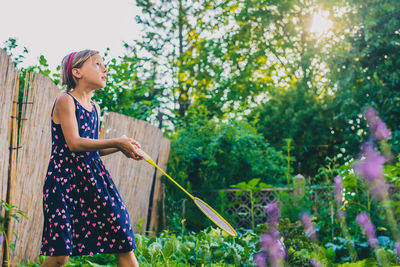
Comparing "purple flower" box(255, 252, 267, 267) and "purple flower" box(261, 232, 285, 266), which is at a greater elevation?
"purple flower" box(261, 232, 285, 266)

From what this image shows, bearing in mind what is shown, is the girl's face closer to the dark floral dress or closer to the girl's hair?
the girl's hair

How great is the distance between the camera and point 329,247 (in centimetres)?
389

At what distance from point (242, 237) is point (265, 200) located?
2.19 m

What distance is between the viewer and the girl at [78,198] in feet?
7.36

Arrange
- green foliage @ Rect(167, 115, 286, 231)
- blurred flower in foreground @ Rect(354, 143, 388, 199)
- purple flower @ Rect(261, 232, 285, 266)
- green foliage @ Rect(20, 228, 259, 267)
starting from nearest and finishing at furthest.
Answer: blurred flower in foreground @ Rect(354, 143, 388, 199)
purple flower @ Rect(261, 232, 285, 266)
green foliage @ Rect(20, 228, 259, 267)
green foliage @ Rect(167, 115, 286, 231)

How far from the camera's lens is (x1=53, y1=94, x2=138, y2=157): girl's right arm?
2215 mm

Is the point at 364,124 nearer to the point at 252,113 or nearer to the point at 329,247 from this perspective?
the point at 252,113

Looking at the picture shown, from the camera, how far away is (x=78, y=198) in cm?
236

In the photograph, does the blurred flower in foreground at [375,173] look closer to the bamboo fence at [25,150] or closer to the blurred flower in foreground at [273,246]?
the blurred flower in foreground at [273,246]

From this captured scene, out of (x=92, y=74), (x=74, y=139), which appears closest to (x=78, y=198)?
(x=74, y=139)

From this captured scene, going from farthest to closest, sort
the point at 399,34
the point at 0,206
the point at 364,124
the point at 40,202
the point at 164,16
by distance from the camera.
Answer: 1. the point at 164,16
2. the point at 364,124
3. the point at 399,34
4. the point at 40,202
5. the point at 0,206

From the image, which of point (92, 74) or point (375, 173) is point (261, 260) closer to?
point (375, 173)

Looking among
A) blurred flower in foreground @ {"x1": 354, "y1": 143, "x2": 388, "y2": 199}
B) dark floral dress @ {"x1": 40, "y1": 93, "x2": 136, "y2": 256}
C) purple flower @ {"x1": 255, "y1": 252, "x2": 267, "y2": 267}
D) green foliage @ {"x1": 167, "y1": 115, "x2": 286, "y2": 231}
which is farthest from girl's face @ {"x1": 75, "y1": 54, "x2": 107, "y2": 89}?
green foliage @ {"x1": 167, "y1": 115, "x2": 286, "y2": 231}

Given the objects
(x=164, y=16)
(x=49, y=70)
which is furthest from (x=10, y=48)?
(x=164, y=16)
